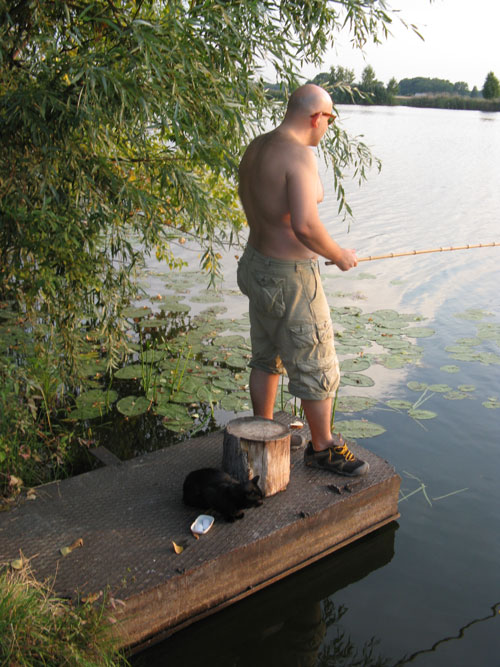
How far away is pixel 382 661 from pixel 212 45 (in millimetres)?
3082

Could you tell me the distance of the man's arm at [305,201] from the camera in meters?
2.80

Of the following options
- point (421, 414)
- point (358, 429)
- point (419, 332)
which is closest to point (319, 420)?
point (358, 429)

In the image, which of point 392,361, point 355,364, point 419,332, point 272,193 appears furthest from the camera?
point 419,332

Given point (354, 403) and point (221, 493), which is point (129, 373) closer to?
point (354, 403)

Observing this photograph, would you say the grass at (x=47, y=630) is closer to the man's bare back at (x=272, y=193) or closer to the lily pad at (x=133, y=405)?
the man's bare back at (x=272, y=193)

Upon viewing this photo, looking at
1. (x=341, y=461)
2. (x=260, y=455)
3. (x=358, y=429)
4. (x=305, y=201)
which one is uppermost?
(x=305, y=201)

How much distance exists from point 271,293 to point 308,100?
0.86m

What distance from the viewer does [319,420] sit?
10.5ft

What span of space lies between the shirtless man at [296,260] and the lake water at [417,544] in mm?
564

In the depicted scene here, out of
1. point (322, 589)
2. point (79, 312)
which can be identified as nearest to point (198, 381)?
point (79, 312)

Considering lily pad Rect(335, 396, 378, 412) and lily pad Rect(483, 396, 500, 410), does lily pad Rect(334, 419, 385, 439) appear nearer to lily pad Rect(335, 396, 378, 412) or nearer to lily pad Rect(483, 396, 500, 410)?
lily pad Rect(335, 396, 378, 412)

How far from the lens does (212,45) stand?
3518 mm

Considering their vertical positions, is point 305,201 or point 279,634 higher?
point 305,201

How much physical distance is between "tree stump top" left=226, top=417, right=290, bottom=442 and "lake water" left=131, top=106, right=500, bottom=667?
0.67 meters
